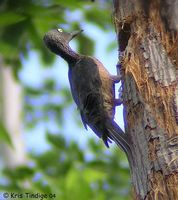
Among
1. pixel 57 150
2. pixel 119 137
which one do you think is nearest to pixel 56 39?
pixel 119 137

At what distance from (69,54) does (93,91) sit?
769 mm

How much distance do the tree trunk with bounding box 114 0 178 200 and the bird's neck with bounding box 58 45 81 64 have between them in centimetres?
88

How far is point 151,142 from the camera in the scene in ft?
14.1

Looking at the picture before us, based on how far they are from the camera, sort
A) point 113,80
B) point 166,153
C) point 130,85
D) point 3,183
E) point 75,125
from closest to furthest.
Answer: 1. point 166,153
2. point 130,85
3. point 113,80
4. point 3,183
5. point 75,125

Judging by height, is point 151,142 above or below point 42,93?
below

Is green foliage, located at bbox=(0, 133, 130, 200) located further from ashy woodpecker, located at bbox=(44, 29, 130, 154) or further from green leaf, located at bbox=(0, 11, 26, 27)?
green leaf, located at bbox=(0, 11, 26, 27)

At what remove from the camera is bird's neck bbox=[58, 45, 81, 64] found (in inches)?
232

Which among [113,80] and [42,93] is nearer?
[113,80]

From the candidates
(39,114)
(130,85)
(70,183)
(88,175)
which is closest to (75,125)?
(39,114)

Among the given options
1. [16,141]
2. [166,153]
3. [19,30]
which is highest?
[16,141]

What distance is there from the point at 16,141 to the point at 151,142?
6.64 meters

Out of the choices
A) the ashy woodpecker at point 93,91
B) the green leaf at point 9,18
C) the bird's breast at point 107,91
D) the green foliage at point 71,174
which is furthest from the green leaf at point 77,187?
the green leaf at point 9,18

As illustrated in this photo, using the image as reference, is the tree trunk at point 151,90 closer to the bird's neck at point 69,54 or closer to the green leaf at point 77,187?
the bird's neck at point 69,54

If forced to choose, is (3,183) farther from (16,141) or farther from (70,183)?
(16,141)
